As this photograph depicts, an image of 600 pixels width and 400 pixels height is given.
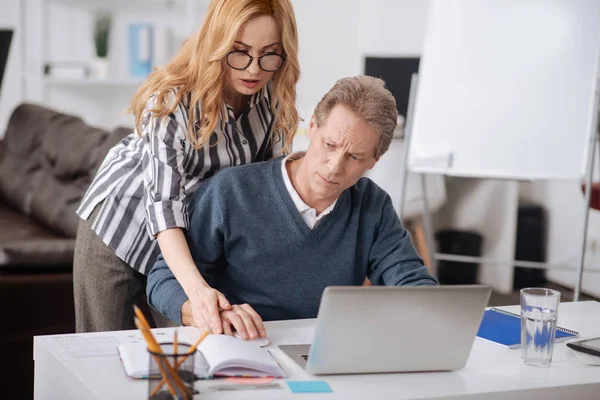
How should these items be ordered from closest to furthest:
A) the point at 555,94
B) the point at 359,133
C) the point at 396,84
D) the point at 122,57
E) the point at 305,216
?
the point at 359,133 → the point at 305,216 → the point at 555,94 → the point at 396,84 → the point at 122,57

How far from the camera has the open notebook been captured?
1397mm

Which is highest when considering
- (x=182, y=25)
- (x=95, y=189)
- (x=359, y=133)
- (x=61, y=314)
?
(x=182, y=25)

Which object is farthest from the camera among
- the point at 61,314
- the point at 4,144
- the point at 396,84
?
the point at 396,84

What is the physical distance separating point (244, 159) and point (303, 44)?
12.7 ft

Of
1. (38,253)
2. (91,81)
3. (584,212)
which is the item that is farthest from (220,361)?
(91,81)

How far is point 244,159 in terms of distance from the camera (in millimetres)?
2092

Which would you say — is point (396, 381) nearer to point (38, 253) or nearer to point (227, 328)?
point (227, 328)

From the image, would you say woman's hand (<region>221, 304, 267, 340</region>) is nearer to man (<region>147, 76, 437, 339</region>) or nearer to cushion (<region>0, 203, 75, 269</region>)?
man (<region>147, 76, 437, 339</region>)

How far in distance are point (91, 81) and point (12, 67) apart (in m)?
0.52

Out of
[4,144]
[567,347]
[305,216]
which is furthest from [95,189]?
[4,144]

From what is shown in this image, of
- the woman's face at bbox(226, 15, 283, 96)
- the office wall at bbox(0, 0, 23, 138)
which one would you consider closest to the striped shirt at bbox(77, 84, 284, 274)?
the woman's face at bbox(226, 15, 283, 96)

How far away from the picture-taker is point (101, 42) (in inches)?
215

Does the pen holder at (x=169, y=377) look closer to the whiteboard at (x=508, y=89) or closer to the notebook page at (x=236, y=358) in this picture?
the notebook page at (x=236, y=358)

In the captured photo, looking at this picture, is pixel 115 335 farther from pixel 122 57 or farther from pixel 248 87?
pixel 122 57
